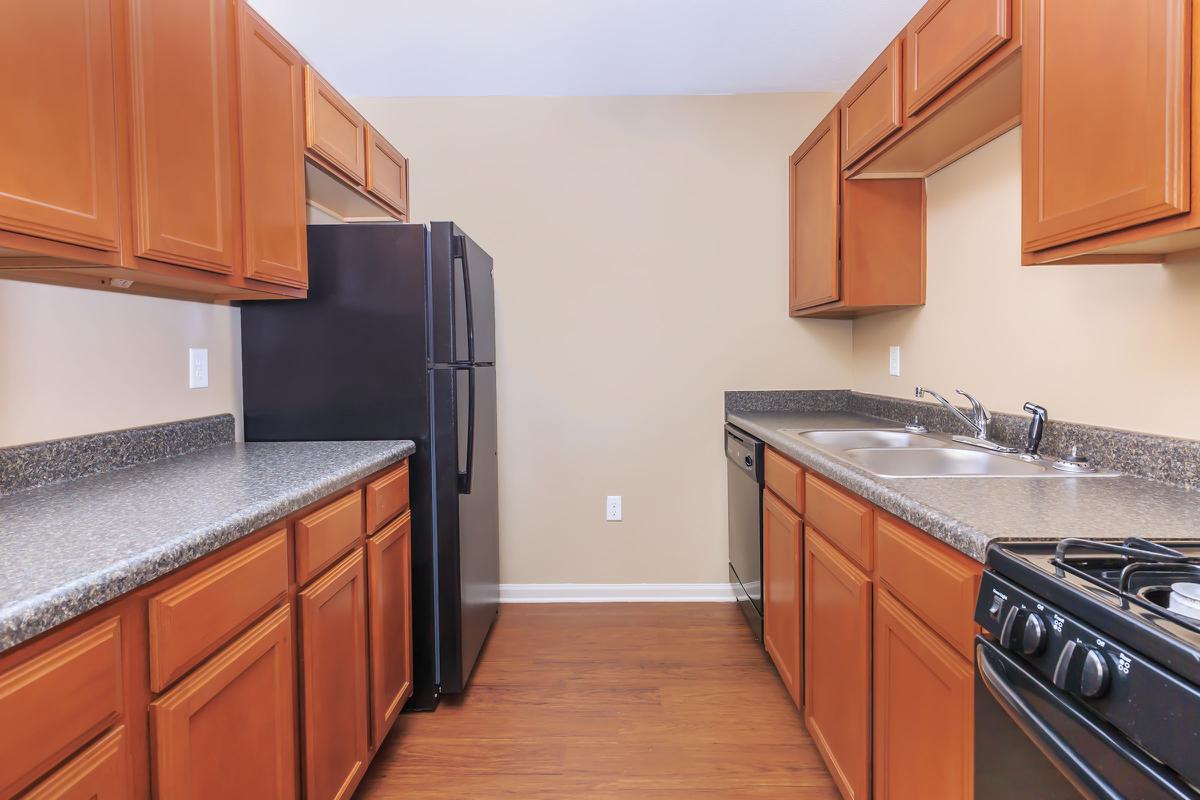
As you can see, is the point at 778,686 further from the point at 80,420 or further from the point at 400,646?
the point at 80,420

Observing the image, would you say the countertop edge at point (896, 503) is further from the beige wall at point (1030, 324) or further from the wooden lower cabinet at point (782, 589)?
the beige wall at point (1030, 324)

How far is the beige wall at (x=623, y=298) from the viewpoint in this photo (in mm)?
2834

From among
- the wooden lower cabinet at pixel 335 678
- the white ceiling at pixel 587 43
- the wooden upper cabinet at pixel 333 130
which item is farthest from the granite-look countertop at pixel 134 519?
the white ceiling at pixel 587 43

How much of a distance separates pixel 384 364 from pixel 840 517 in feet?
4.80

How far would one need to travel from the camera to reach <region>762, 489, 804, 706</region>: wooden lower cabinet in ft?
6.07

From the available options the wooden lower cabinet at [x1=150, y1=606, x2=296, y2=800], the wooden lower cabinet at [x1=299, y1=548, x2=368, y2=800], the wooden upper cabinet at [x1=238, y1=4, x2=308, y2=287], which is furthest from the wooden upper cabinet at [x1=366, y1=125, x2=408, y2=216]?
the wooden lower cabinet at [x1=150, y1=606, x2=296, y2=800]

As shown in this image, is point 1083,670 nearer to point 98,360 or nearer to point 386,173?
point 98,360

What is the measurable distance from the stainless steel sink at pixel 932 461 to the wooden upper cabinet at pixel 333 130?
196cm

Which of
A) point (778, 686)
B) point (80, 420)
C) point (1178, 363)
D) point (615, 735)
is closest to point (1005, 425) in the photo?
point (1178, 363)

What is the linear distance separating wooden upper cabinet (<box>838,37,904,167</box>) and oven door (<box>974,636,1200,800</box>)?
157cm

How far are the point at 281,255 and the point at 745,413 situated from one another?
2.06m

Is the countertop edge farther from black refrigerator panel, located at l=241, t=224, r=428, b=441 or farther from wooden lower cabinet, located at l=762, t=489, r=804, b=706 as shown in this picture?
black refrigerator panel, located at l=241, t=224, r=428, b=441

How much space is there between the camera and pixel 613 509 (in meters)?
2.93

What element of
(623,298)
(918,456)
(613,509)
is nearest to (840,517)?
(918,456)
